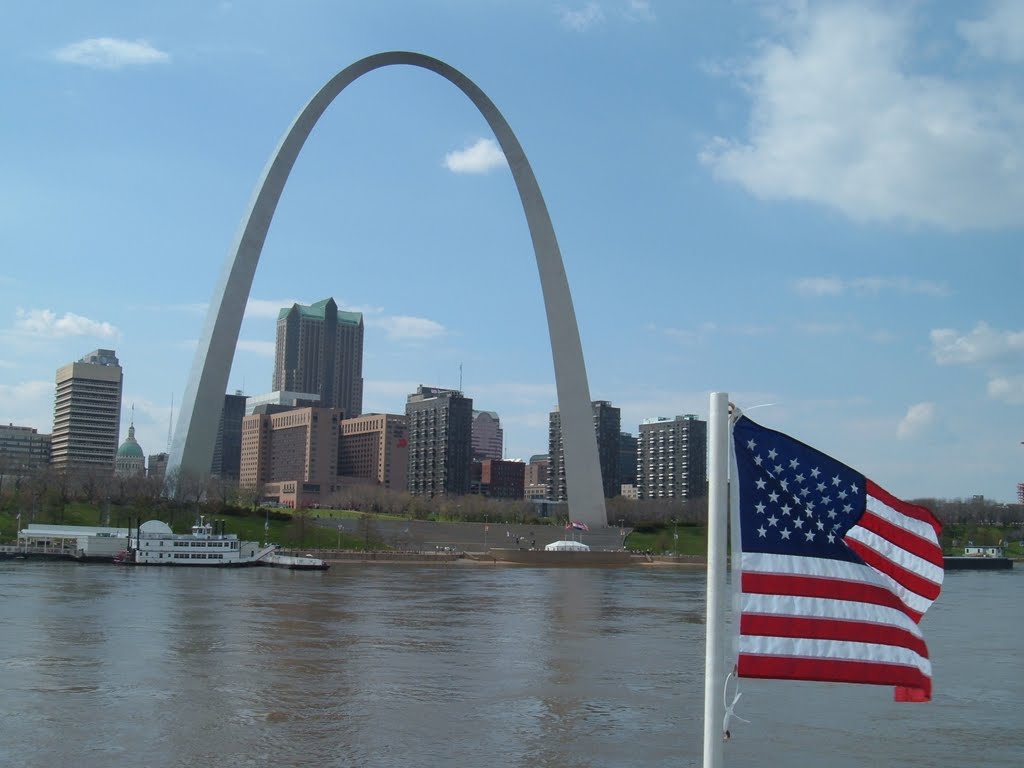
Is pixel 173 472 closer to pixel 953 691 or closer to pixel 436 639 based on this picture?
pixel 436 639

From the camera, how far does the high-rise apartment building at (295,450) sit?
142m

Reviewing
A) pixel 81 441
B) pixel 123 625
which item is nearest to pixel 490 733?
pixel 123 625

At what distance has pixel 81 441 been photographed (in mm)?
150375

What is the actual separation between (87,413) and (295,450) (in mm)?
29996

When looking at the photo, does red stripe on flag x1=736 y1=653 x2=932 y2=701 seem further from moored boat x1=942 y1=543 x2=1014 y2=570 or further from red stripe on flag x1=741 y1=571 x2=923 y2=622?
moored boat x1=942 y1=543 x2=1014 y2=570

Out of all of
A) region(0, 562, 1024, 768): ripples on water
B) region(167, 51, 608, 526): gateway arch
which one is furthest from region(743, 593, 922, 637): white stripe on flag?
region(167, 51, 608, 526): gateway arch

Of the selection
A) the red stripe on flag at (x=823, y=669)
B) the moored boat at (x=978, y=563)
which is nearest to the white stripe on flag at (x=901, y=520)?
the red stripe on flag at (x=823, y=669)

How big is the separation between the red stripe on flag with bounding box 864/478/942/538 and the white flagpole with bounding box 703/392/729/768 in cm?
72

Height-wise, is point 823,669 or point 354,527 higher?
point 823,669

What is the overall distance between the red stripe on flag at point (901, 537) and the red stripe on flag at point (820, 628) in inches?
14.7

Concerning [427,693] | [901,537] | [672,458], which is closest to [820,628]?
[901,537]

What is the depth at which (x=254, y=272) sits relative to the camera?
4988 cm

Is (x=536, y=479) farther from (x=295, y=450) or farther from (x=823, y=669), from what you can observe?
(x=823, y=669)

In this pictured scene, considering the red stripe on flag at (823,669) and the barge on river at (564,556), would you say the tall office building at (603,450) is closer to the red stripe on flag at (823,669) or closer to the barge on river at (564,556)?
the barge on river at (564,556)
